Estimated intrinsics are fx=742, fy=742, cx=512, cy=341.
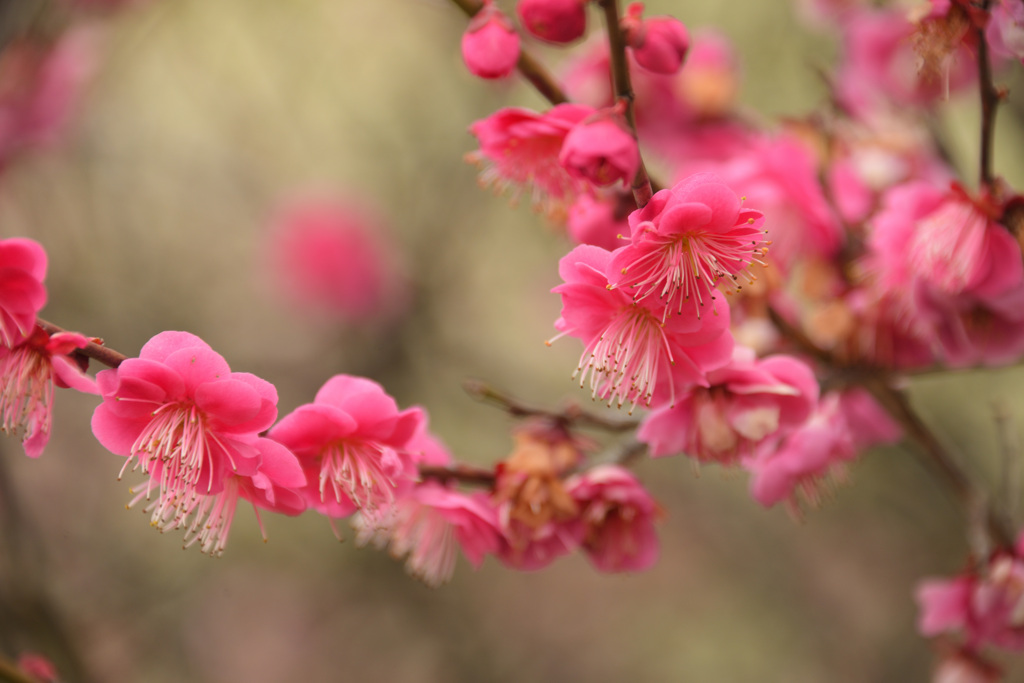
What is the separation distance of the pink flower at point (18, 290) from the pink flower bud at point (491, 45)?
389 mm

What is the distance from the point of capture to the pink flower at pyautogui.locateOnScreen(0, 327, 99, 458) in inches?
23.3

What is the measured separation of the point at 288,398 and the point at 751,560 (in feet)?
5.53

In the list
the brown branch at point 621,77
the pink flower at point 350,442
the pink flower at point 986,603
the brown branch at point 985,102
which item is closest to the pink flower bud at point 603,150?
the brown branch at point 621,77

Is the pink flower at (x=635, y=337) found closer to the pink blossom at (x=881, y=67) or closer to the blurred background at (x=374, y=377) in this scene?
the pink blossom at (x=881, y=67)

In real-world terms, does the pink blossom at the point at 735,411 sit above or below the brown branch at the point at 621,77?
below

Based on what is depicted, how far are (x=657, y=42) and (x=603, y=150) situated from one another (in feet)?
0.46

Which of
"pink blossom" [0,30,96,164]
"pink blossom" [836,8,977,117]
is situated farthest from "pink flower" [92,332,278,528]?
"pink blossom" [0,30,96,164]

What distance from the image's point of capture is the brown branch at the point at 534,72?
26.9 inches

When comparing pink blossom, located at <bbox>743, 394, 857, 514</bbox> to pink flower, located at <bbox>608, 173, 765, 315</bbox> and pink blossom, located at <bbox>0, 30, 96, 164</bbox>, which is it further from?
pink blossom, located at <bbox>0, 30, 96, 164</bbox>

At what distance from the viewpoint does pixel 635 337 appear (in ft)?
2.15

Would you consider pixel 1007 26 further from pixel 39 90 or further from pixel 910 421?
pixel 39 90

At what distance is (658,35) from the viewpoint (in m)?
0.63

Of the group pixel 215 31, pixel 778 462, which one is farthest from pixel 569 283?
pixel 215 31

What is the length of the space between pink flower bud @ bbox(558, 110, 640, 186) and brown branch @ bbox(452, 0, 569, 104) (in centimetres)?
14
